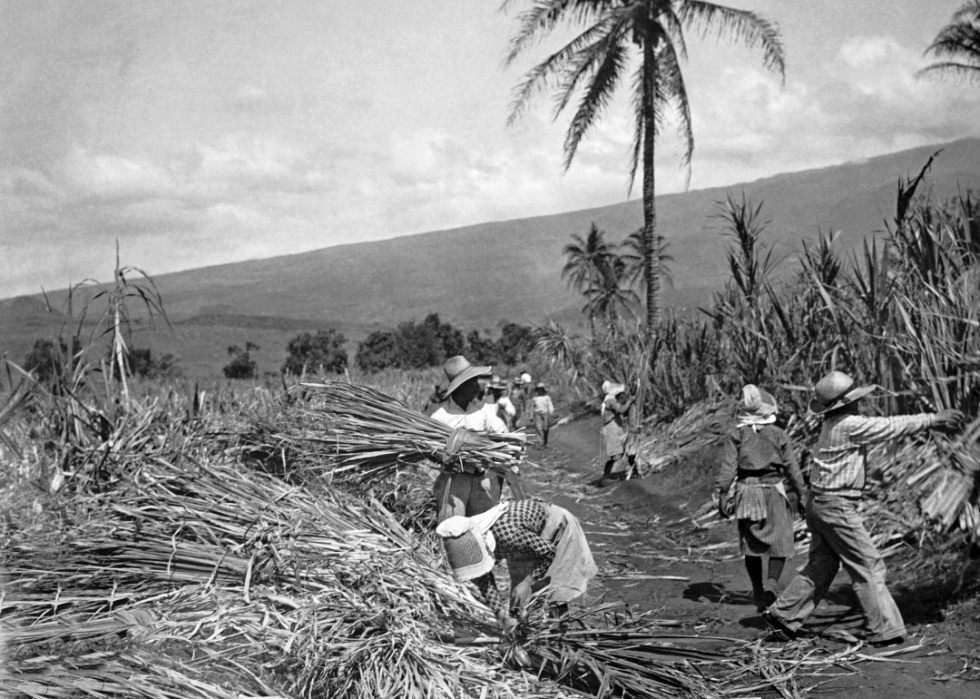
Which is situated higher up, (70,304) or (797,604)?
(70,304)

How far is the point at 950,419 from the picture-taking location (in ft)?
17.1

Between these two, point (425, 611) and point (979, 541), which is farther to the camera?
point (979, 541)

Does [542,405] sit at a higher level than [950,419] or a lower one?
lower

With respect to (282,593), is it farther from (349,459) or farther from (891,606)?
(891,606)

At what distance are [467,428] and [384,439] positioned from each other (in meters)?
0.62

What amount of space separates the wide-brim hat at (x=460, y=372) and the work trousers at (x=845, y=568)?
227 cm

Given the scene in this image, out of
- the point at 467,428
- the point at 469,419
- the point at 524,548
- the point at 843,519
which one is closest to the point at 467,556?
the point at 524,548

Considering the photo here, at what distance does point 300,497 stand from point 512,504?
1159 mm

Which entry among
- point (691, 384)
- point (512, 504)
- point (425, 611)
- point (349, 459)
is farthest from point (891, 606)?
point (691, 384)

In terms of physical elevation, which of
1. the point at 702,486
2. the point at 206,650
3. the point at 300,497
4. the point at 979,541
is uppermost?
the point at 300,497

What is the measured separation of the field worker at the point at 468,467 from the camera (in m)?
5.06

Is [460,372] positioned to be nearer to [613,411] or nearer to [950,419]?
[950,419]

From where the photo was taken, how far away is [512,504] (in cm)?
484

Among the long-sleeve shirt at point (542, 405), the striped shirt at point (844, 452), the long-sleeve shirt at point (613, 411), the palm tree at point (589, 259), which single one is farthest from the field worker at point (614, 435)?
the palm tree at point (589, 259)
